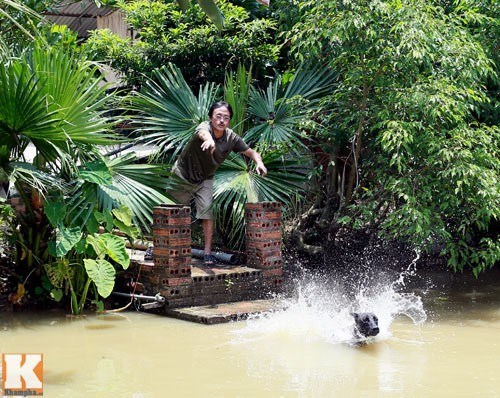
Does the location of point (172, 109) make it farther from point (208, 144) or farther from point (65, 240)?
point (65, 240)

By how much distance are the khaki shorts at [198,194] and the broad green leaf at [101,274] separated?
1254mm

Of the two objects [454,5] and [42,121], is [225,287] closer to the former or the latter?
[42,121]

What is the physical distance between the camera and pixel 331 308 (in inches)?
312

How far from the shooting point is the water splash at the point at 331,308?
7012 millimetres

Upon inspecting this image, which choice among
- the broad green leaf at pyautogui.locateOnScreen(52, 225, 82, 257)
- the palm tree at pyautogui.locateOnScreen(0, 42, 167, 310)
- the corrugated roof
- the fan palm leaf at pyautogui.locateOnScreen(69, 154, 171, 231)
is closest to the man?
the fan palm leaf at pyautogui.locateOnScreen(69, 154, 171, 231)

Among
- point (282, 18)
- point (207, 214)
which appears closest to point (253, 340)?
point (207, 214)

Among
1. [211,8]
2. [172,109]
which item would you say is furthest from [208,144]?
[211,8]

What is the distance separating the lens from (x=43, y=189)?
7746 millimetres

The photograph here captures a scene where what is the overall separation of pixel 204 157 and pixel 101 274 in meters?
1.68

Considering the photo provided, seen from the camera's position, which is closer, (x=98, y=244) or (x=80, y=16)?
(x=98, y=244)

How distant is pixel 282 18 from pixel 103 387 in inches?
242

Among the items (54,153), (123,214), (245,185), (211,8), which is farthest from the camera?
(245,185)

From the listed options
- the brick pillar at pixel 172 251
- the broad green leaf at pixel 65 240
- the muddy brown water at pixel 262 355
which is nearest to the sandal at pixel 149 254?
the brick pillar at pixel 172 251

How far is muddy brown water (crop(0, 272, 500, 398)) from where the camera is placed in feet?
17.9
